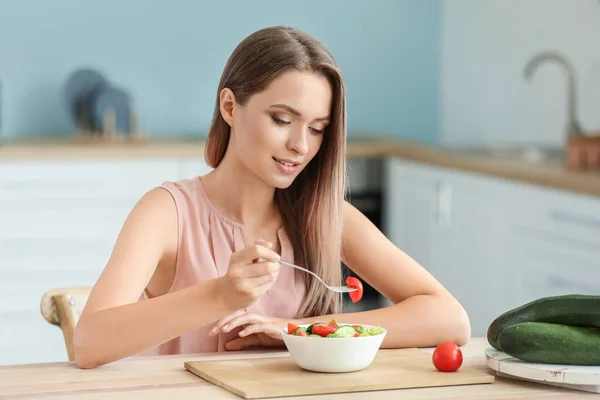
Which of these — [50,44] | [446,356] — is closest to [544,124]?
[50,44]

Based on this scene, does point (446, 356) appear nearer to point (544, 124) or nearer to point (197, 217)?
point (197, 217)

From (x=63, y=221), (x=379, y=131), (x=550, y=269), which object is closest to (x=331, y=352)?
(x=550, y=269)

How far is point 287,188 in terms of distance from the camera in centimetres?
192

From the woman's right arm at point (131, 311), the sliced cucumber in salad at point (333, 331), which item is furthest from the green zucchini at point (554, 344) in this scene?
the woman's right arm at point (131, 311)

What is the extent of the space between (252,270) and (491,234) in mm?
2466

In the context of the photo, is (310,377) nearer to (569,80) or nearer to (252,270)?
(252,270)

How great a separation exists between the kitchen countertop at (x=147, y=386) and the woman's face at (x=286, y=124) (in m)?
0.40

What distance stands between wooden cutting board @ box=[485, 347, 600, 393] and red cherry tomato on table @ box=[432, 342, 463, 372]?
2.0 inches

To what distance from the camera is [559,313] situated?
4.74 feet

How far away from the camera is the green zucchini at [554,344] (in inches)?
54.5

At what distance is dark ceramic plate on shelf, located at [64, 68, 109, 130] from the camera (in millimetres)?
4535

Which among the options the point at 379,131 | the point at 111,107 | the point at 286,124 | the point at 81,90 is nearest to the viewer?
the point at 286,124

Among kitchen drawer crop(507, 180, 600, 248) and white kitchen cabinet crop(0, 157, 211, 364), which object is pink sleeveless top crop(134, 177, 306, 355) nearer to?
kitchen drawer crop(507, 180, 600, 248)

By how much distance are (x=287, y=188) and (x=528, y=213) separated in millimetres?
1737
